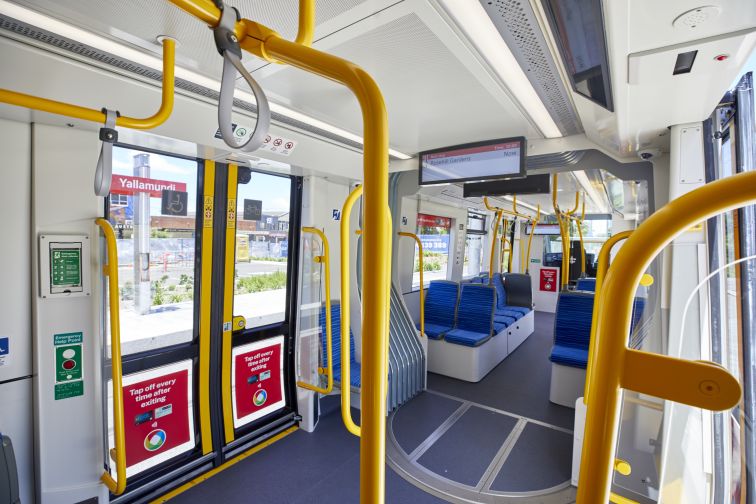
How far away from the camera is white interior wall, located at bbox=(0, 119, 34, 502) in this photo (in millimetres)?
2082

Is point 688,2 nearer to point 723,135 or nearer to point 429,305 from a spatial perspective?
point 723,135

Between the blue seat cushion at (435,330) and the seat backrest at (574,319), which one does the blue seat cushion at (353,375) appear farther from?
the seat backrest at (574,319)

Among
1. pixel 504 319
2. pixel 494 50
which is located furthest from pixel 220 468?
pixel 504 319

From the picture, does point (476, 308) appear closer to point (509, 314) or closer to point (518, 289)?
point (509, 314)

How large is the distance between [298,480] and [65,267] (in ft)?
7.58

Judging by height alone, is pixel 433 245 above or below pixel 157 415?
above

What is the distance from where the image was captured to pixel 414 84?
2260 millimetres

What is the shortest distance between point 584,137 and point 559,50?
1.75 meters

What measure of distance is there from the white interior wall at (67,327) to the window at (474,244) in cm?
785

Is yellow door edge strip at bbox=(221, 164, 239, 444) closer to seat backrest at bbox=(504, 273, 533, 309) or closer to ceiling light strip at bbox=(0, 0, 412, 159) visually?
ceiling light strip at bbox=(0, 0, 412, 159)

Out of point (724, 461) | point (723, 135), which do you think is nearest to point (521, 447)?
point (724, 461)

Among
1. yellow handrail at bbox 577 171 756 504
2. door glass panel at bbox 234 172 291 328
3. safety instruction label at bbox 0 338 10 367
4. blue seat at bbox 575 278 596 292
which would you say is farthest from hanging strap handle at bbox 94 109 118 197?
blue seat at bbox 575 278 596 292

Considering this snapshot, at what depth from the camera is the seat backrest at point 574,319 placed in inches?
190

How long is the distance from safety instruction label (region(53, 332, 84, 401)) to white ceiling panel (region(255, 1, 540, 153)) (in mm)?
1969
